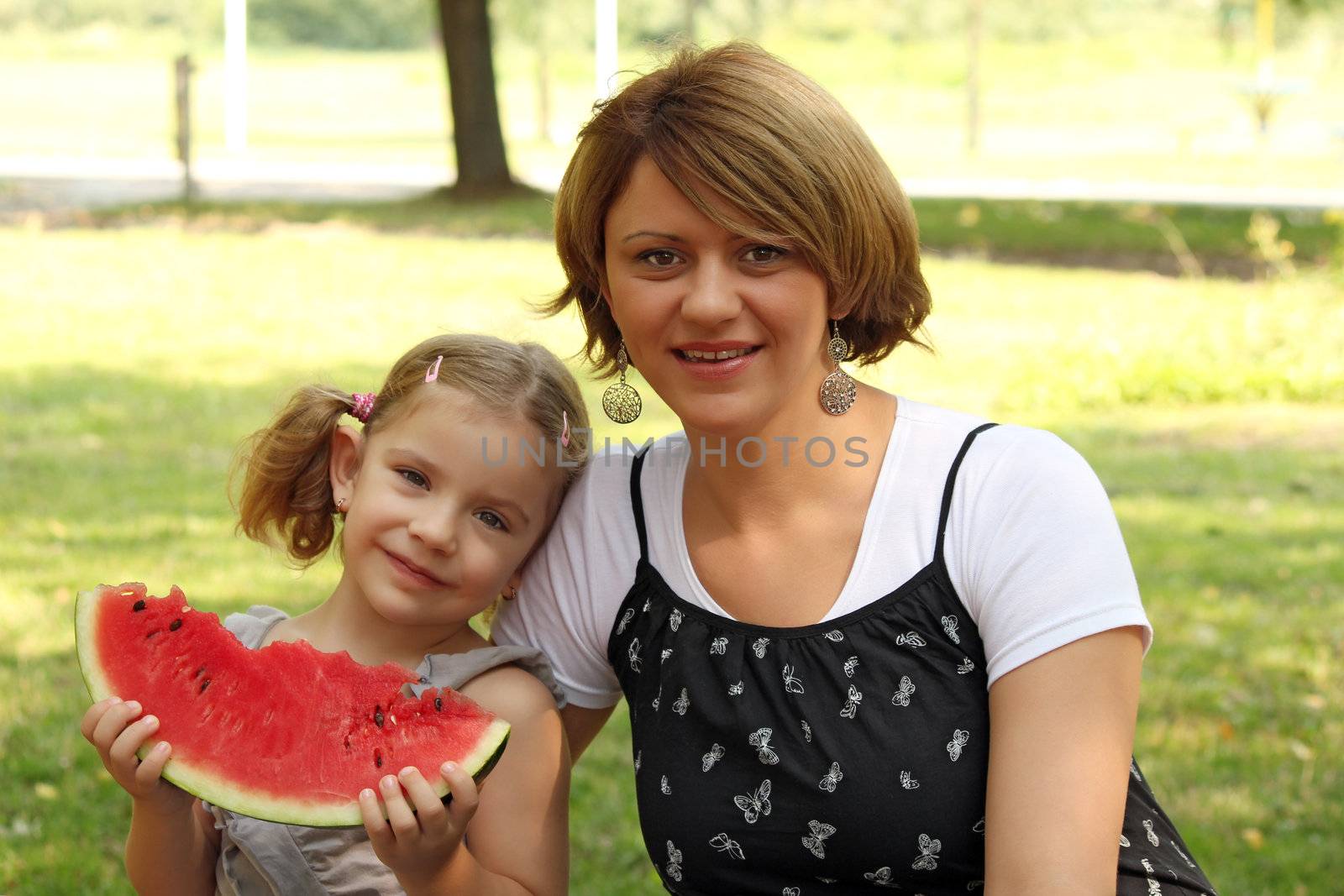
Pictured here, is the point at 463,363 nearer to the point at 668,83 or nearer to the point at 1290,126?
the point at 668,83

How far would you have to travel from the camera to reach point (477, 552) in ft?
8.53

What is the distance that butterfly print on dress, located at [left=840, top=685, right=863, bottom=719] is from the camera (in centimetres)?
239

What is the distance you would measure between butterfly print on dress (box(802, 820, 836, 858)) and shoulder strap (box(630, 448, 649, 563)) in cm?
56

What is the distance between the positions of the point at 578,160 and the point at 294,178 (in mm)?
20374

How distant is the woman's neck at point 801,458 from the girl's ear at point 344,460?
25.9 inches

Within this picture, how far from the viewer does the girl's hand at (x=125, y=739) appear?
2.18 meters

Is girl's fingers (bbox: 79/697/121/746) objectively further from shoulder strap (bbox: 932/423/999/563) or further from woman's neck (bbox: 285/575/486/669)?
shoulder strap (bbox: 932/423/999/563)

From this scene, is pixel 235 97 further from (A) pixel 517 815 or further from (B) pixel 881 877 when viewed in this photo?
(B) pixel 881 877

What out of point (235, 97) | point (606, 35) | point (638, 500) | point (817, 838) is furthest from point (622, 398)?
point (235, 97)

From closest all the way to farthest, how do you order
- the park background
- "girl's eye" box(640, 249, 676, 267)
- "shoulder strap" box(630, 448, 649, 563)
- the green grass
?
1. "girl's eye" box(640, 249, 676, 267)
2. "shoulder strap" box(630, 448, 649, 563)
3. the green grass
4. the park background

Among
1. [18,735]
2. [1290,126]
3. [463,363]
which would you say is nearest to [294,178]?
[18,735]

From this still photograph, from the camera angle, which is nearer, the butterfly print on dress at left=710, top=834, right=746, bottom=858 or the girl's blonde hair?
the butterfly print on dress at left=710, top=834, right=746, bottom=858

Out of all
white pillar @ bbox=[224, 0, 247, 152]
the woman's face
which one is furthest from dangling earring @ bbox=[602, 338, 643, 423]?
white pillar @ bbox=[224, 0, 247, 152]

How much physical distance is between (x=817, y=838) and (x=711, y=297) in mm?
861
